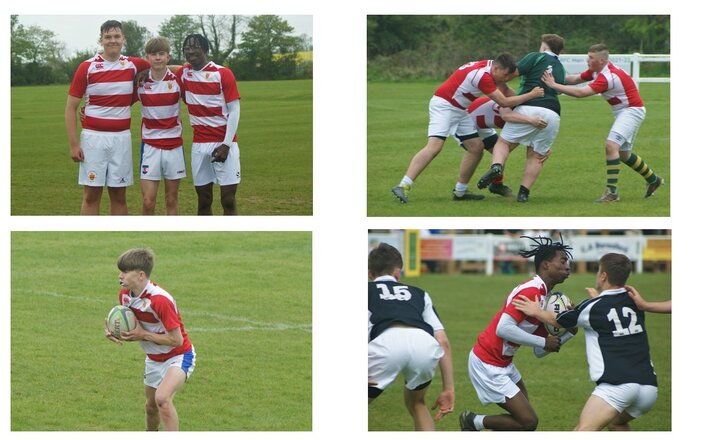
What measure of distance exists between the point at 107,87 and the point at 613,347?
15.1 feet

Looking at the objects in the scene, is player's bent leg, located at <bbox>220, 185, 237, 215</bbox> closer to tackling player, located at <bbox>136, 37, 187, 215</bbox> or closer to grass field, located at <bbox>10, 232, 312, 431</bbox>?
tackling player, located at <bbox>136, 37, 187, 215</bbox>

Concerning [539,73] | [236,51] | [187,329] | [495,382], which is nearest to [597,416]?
[495,382]

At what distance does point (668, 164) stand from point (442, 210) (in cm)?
401

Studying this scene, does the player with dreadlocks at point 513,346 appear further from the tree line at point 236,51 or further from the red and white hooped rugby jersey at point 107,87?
the tree line at point 236,51

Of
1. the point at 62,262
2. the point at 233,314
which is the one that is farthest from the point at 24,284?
the point at 233,314

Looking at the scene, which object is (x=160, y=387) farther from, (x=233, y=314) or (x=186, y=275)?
(x=186, y=275)

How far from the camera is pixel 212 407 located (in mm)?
9367

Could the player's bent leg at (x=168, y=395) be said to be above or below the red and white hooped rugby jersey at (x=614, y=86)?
below

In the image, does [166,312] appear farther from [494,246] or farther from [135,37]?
[494,246]

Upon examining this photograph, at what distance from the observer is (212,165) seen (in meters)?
8.95

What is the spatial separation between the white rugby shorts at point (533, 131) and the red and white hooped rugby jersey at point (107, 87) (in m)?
3.36

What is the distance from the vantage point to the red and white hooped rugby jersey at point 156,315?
7707 mm

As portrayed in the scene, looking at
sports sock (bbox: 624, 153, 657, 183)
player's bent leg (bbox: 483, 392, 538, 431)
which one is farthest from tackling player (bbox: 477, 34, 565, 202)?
player's bent leg (bbox: 483, 392, 538, 431)

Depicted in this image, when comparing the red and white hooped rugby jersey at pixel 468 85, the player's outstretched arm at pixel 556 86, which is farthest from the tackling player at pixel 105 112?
the player's outstretched arm at pixel 556 86
